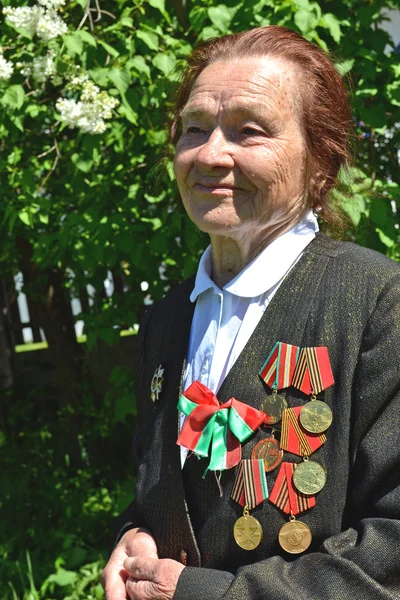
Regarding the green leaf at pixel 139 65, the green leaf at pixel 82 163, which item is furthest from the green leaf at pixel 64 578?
the green leaf at pixel 139 65

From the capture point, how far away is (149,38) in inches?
116

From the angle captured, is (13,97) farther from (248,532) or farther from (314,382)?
(248,532)

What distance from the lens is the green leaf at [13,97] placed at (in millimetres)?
2998

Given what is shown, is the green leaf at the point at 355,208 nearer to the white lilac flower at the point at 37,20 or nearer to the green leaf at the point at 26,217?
the white lilac flower at the point at 37,20

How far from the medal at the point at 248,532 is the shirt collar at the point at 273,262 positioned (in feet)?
1.56

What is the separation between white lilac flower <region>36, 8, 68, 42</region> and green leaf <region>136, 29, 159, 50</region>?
0.27 meters

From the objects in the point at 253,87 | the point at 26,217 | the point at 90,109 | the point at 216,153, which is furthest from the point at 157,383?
the point at 26,217

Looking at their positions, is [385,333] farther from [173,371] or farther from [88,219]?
[88,219]

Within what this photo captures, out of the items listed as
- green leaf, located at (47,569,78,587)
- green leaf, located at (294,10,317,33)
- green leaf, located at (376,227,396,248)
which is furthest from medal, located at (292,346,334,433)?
green leaf, located at (47,569,78,587)

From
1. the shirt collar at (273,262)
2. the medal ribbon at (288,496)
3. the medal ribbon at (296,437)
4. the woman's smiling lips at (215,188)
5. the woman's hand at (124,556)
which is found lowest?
the woman's hand at (124,556)

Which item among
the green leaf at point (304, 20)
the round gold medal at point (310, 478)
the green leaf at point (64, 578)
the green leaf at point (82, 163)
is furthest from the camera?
the green leaf at point (64, 578)

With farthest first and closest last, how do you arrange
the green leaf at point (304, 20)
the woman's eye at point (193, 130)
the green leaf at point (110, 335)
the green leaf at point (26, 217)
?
the green leaf at point (110, 335)
the green leaf at point (26, 217)
the green leaf at point (304, 20)
the woman's eye at point (193, 130)

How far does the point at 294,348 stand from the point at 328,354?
3.1 inches

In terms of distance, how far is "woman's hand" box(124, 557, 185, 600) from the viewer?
1.67 m
